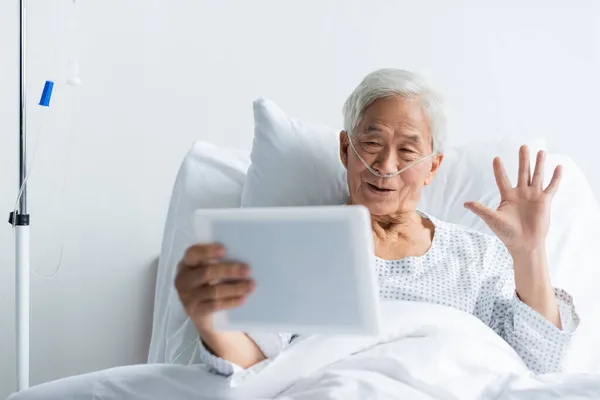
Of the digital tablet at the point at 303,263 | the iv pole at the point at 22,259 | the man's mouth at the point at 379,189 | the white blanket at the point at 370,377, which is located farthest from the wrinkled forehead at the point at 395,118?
the iv pole at the point at 22,259

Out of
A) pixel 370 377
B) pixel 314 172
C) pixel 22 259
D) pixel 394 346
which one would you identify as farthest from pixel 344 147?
pixel 22 259

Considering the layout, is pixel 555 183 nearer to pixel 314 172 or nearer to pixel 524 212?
pixel 524 212

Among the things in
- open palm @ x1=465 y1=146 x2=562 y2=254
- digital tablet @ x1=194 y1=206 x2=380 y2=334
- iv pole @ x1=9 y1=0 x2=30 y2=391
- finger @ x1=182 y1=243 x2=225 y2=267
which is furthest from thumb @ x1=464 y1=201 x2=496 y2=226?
iv pole @ x1=9 y1=0 x2=30 y2=391

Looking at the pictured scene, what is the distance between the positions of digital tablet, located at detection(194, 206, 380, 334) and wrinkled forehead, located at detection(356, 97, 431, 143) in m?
0.58

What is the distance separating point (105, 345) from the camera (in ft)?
7.55

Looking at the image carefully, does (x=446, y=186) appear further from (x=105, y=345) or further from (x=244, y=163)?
(x=105, y=345)

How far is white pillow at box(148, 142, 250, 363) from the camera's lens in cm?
183

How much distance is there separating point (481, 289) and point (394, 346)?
1.33ft

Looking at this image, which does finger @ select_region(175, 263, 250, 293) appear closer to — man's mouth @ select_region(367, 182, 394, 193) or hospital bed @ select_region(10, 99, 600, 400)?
hospital bed @ select_region(10, 99, 600, 400)

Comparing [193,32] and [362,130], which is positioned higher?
[193,32]

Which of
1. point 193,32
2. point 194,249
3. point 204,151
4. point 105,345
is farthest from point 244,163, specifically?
point 194,249

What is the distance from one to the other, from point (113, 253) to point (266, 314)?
1.26 meters

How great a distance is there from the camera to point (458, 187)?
192cm

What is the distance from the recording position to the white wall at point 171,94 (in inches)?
86.2
